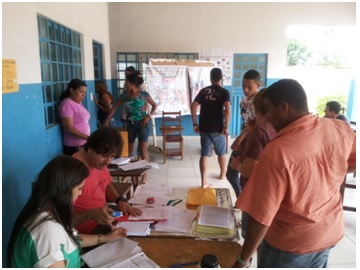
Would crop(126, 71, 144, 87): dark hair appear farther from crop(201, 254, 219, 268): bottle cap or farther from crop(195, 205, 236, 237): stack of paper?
crop(201, 254, 219, 268): bottle cap

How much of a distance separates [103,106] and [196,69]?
2.21m

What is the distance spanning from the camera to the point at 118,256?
1182 mm

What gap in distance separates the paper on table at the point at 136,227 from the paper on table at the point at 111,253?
2.4 inches

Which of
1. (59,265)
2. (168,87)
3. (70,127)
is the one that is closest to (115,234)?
(59,265)

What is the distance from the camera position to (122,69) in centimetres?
620

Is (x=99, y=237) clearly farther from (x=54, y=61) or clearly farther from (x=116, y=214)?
(x=54, y=61)

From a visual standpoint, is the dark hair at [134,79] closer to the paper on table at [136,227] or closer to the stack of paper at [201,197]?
the stack of paper at [201,197]

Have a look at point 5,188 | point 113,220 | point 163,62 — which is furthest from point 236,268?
point 163,62

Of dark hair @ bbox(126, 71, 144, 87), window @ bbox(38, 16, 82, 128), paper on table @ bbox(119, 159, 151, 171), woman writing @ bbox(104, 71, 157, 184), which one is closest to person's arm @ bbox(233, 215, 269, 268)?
paper on table @ bbox(119, 159, 151, 171)

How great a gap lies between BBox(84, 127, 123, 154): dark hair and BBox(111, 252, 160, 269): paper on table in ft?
2.08

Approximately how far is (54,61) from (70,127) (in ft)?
2.58

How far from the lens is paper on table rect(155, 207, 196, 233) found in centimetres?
138

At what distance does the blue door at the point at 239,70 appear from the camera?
6316mm

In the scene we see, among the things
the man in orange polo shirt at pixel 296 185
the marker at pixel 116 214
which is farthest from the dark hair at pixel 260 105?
the marker at pixel 116 214
